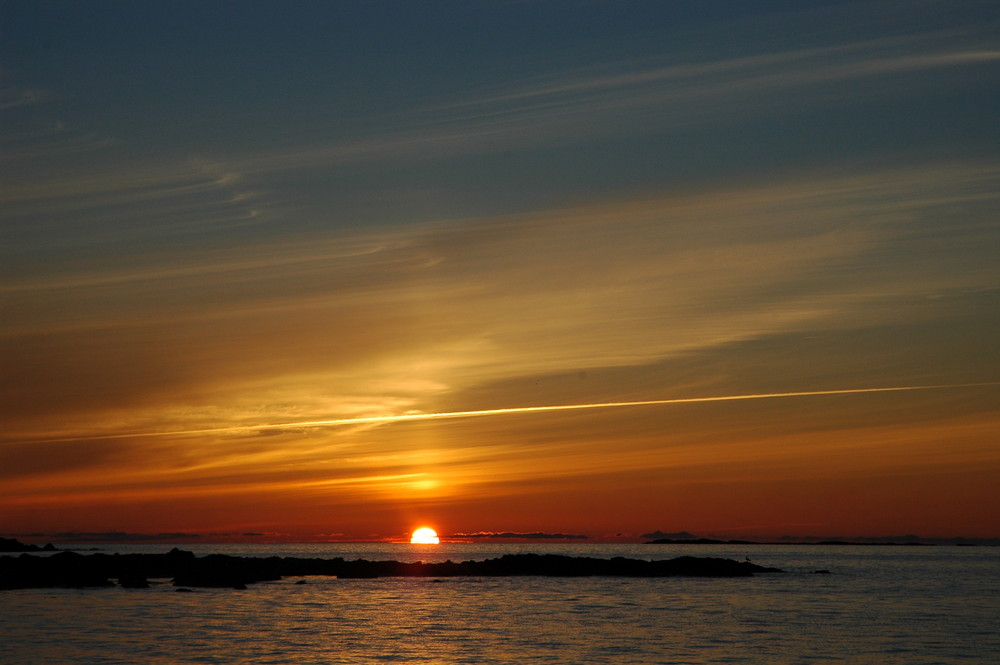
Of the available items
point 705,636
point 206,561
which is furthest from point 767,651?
point 206,561

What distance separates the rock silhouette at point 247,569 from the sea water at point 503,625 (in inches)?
217

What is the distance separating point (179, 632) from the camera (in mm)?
50250

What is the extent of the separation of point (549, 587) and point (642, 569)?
991 inches

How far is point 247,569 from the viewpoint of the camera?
100125mm

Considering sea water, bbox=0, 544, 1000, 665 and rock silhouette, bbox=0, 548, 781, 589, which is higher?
rock silhouette, bbox=0, 548, 781, 589

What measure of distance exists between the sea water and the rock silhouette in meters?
5.52

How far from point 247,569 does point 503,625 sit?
51.8 meters

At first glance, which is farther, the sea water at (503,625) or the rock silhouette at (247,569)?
the rock silhouette at (247,569)

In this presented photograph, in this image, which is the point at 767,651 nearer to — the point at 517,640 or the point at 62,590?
the point at 517,640

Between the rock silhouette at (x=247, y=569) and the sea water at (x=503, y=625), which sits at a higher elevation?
the rock silhouette at (x=247, y=569)

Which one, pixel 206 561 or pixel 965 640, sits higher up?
pixel 206 561

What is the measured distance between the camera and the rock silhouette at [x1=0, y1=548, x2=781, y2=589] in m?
85.9

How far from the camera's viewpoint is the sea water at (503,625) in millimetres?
43281

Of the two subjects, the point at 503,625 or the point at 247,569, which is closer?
the point at 503,625
